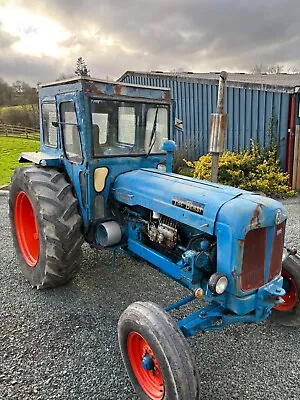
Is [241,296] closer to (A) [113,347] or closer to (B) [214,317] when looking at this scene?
(B) [214,317]

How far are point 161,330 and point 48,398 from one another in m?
0.91

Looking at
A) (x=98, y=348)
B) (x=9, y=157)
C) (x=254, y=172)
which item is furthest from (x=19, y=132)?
(x=98, y=348)

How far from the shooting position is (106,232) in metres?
3.24

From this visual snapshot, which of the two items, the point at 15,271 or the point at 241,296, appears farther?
the point at 15,271

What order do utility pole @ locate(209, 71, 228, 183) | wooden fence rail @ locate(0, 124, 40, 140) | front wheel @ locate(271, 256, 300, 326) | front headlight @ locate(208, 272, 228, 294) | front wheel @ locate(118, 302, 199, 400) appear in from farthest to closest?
1. wooden fence rail @ locate(0, 124, 40, 140)
2. utility pole @ locate(209, 71, 228, 183)
3. front wheel @ locate(271, 256, 300, 326)
4. front headlight @ locate(208, 272, 228, 294)
5. front wheel @ locate(118, 302, 199, 400)

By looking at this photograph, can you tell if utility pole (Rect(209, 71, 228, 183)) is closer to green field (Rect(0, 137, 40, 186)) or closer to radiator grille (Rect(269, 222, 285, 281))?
radiator grille (Rect(269, 222, 285, 281))

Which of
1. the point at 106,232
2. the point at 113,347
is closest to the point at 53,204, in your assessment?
the point at 106,232

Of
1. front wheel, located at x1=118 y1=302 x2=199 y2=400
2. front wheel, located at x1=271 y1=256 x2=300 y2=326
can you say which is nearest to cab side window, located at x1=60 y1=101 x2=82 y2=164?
front wheel, located at x1=118 y1=302 x2=199 y2=400

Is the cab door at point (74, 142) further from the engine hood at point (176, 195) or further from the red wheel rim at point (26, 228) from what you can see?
the red wheel rim at point (26, 228)

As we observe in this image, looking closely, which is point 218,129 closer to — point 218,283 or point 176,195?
point 176,195

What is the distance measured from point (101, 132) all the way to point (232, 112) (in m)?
6.63

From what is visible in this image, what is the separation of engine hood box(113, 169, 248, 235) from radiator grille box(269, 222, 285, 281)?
1.10 feet

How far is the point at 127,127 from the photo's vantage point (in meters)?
3.37

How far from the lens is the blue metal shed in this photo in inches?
320
